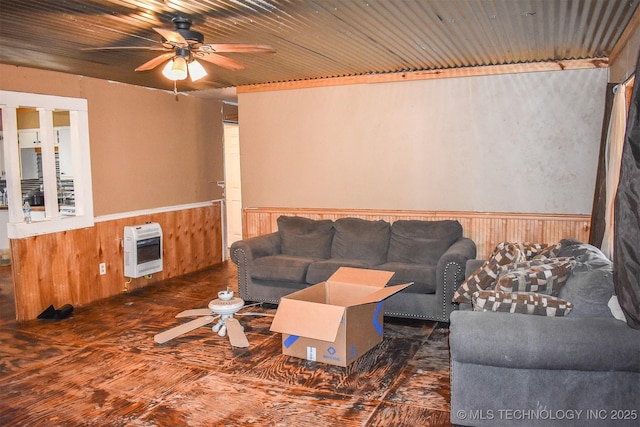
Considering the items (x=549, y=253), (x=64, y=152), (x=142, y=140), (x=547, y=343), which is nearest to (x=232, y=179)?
(x=142, y=140)

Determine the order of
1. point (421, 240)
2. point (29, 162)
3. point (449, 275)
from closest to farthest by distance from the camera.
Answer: point (449, 275) < point (421, 240) < point (29, 162)

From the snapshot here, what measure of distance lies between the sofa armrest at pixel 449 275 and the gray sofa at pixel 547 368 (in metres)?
1.58

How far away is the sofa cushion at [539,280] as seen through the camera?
2.75 metres

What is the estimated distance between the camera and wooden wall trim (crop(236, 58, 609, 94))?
4680 millimetres

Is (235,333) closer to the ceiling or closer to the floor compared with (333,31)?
closer to the floor

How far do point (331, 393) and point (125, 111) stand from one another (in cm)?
412

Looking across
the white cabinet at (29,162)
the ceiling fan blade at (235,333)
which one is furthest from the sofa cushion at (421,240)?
the white cabinet at (29,162)

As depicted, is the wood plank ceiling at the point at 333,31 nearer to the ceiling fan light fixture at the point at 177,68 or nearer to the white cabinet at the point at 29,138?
the ceiling fan light fixture at the point at 177,68

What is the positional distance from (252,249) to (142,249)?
1.51 meters

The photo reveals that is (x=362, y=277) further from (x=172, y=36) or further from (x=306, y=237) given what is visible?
(x=172, y=36)

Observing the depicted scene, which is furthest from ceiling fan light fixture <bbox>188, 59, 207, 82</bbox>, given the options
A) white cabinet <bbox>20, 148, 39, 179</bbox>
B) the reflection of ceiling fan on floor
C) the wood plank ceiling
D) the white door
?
white cabinet <bbox>20, 148, 39, 179</bbox>

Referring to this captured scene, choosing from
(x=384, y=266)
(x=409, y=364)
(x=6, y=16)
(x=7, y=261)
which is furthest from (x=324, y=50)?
(x=7, y=261)

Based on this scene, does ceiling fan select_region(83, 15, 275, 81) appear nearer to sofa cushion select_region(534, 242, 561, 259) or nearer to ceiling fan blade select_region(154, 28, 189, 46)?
ceiling fan blade select_region(154, 28, 189, 46)

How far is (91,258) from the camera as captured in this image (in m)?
5.30
